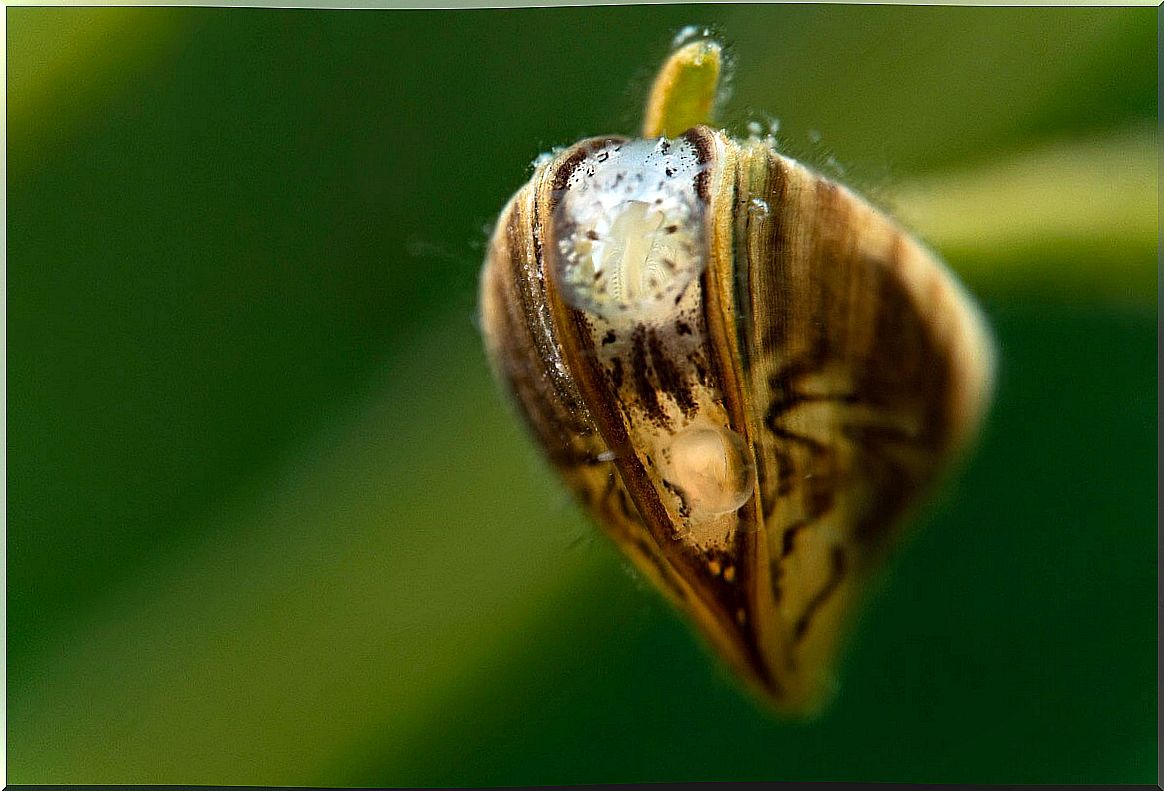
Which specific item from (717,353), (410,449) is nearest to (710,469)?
(717,353)

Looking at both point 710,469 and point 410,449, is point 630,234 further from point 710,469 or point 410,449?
point 410,449

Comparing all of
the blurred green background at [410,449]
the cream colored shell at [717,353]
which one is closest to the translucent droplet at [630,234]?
the cream colored shell at [717,353]

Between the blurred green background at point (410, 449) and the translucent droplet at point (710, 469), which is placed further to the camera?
the blurred green background at point (410, 449)

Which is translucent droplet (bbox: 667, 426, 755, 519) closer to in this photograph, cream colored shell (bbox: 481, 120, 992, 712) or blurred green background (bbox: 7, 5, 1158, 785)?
cream colored shell (bbox: 481, 120, 992, 712)

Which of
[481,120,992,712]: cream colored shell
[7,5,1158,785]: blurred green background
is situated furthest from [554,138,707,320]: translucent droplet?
[7,5,1158,785]: blurred green background

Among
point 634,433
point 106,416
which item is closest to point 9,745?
point 106,416

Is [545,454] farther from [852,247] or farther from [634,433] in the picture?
[852,247]

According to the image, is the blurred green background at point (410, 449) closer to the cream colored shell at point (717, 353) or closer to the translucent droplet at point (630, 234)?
the cream colored shell at point (717, 353)
